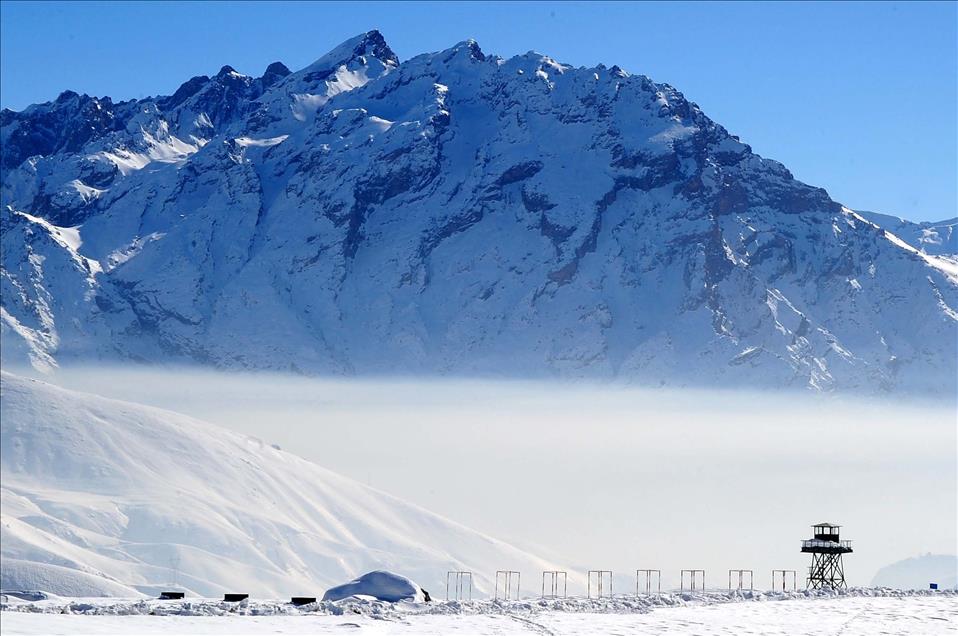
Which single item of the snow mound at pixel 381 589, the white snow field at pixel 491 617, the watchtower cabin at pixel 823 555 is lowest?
the white snow field at pixel 491 617

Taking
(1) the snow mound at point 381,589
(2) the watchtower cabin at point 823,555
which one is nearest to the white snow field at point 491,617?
(1) the snow mound at point 381,589

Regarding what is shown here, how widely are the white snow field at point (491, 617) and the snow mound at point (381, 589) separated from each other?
1171cm

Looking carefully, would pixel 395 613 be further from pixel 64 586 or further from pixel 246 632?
pixel 64 586

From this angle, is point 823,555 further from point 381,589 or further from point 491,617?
point 491,617

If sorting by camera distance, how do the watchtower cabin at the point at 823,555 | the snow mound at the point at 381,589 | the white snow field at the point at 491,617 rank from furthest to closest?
the watchtower cabin at the point at 823,555, the snow mound at the point at 381,589, the white snow field at the point at 491,617

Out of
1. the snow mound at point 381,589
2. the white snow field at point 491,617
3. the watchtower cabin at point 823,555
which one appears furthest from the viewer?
the watchtower cabin at point 823,555

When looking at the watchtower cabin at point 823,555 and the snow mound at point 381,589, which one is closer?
the snow mound at point 381,589

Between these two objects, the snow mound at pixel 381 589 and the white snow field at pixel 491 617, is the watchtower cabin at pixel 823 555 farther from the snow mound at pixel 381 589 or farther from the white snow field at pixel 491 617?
the snow mound at pixel 381 589

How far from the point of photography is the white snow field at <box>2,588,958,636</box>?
2608 inches

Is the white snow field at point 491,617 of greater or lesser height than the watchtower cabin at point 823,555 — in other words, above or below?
below

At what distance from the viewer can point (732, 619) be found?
78.6 meters

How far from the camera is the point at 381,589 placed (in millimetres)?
96000

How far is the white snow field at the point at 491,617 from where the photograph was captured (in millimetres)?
66250

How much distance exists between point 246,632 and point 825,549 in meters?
72.6
